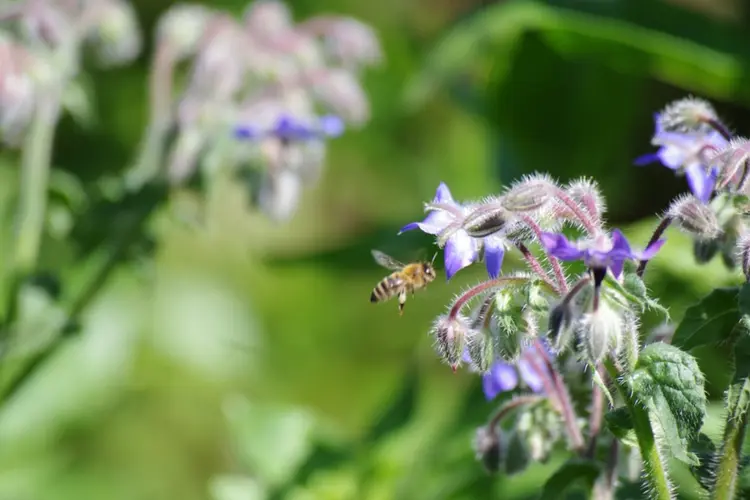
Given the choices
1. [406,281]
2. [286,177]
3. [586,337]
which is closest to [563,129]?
[286,177]

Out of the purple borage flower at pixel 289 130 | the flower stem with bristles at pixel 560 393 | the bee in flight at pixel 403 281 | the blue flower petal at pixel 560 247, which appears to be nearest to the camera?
the blue flower petal at pixel 560 247

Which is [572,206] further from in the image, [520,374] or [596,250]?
[520,374]

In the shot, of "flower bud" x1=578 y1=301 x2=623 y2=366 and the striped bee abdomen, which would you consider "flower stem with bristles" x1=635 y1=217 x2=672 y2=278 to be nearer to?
"flower bud" x1=578 y1=301 x2=623 y2=366

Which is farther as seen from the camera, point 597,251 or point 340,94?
point 340,94

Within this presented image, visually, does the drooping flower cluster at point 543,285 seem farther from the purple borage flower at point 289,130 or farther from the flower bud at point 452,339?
the purple borage flower at point 289,130

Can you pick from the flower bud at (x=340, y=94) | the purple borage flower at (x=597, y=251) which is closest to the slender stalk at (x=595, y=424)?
the purple borage flower at (x=597, y=251)

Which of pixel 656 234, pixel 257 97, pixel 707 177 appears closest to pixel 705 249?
pixel 707 177
